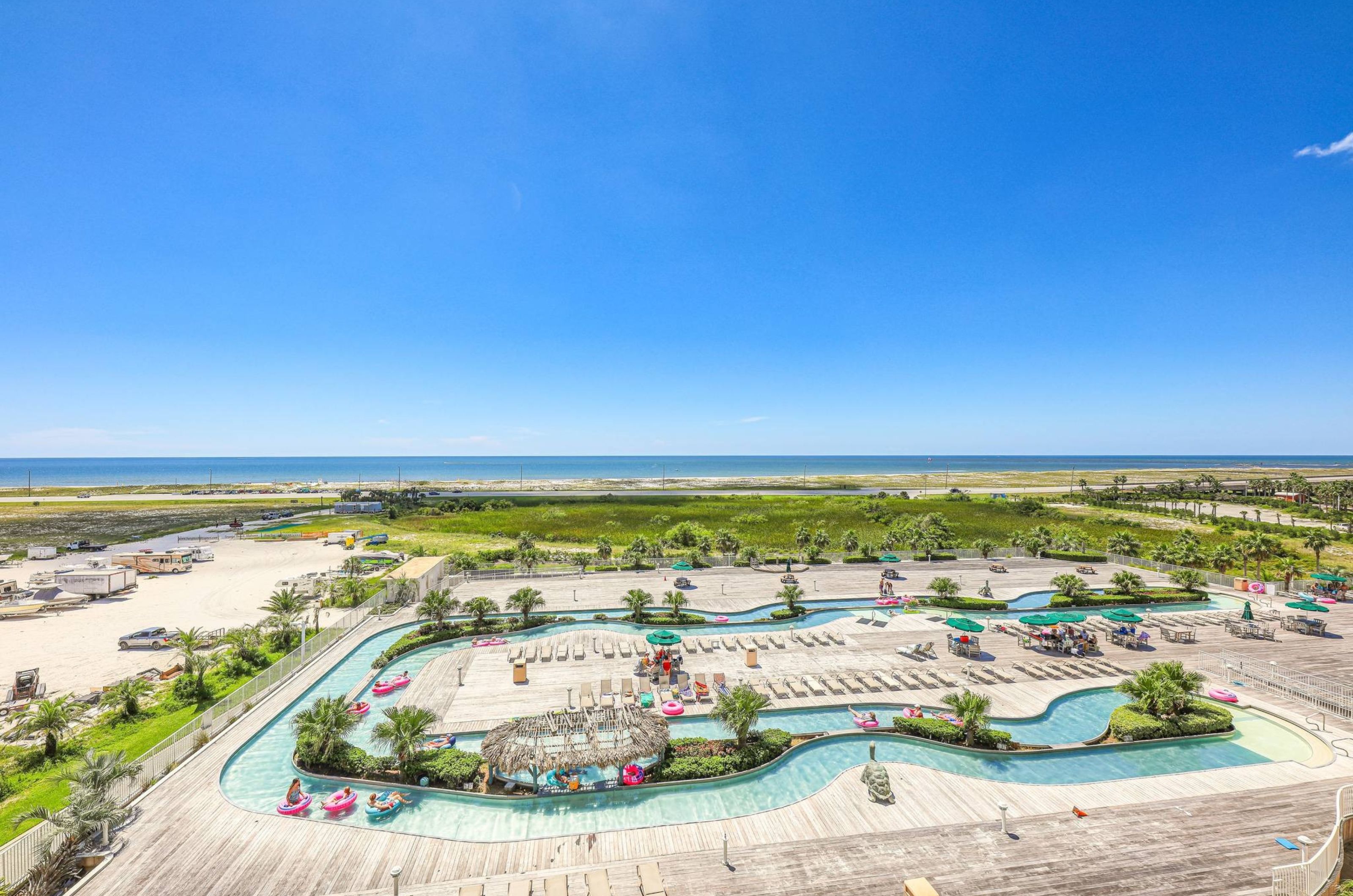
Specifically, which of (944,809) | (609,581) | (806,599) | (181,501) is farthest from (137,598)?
(181,501)

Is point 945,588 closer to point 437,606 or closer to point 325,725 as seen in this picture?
point 437,606

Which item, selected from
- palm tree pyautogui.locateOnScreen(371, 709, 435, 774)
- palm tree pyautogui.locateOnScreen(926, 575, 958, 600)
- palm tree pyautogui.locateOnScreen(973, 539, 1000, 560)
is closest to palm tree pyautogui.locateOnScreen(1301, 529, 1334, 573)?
palm tree pyautogui.locateOnScreen(973, 539, 1000, 560)

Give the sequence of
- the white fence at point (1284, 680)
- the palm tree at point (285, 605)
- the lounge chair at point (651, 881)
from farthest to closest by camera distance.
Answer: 1. the palm tree at point (285, 605)
2. the white fence at point (1284, 680)
3. the lounge chair at point (651, 881)

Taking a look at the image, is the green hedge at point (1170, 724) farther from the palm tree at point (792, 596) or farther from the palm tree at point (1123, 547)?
the palm tree at point (1123, 547)

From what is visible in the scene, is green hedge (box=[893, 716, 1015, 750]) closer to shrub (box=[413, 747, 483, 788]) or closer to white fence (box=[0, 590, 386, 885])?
shrub (box=[413, 747, 483, 788])

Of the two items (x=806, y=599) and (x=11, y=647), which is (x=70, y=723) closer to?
(x=11, y=647)

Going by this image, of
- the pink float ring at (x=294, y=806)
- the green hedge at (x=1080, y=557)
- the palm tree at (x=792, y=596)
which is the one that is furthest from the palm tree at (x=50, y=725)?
the green hedge at (x=1080, y=557)
